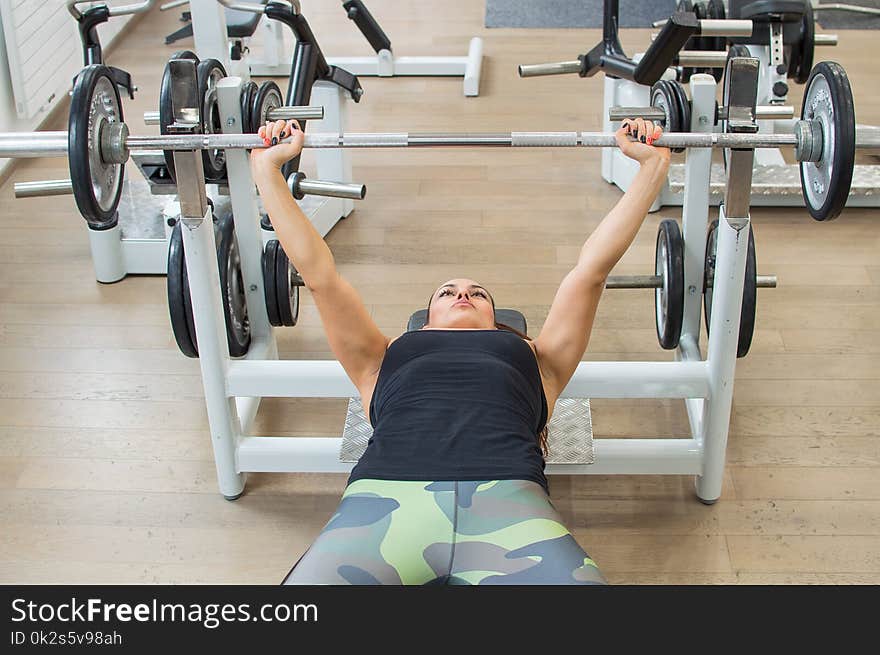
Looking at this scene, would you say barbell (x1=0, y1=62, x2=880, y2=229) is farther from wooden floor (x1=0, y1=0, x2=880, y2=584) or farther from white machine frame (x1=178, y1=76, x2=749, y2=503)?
wooden floor (x1=0, y1=0, x2=880, y2=584)

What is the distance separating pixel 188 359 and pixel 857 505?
5.53ft

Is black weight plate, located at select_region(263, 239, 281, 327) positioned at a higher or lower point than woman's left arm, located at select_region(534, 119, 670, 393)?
lower

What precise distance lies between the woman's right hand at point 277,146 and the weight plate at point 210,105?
27 cm

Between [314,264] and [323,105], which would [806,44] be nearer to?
[323,105]

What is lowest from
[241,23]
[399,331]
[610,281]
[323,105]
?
[399,331]

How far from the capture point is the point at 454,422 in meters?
1.84

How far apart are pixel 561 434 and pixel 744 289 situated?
499 millimetres

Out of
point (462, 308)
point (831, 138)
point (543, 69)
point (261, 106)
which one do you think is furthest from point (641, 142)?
point (543, 69)

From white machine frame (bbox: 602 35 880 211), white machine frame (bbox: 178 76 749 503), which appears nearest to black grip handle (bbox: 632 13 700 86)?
white machine frame (bbox: 602 35 880 211)

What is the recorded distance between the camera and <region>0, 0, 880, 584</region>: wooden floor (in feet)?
7.63

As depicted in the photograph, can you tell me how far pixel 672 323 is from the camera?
A: 2.52 metres

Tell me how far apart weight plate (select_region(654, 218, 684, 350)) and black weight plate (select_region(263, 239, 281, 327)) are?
0.87 meters

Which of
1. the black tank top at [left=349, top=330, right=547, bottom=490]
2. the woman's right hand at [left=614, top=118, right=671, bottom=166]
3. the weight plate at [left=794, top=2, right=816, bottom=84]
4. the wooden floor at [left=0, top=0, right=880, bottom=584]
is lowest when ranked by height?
the wooden floor at [left=0, top=0, right=880, bottom=584]

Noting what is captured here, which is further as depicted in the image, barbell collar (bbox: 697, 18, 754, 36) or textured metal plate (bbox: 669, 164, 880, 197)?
textured metal plate (bbox: 669, 164, 880, 197)
